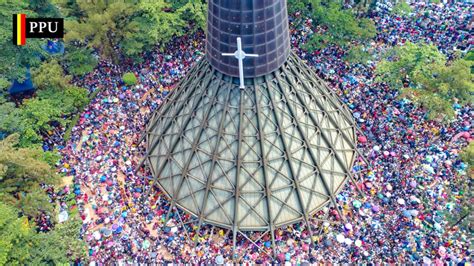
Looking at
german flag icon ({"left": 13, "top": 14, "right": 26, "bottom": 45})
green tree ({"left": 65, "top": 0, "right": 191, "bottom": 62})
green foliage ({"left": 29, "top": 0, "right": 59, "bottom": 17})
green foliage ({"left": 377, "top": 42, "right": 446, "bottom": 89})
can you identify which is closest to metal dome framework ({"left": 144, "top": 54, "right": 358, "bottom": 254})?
green foliage ({"left": 377, "top": 42, "right": 446, "bottom": 89})

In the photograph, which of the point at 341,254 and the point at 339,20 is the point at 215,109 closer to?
the point at 341,254

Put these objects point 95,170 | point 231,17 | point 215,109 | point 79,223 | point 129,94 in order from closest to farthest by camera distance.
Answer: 1. point 231,17
2. point 215,109
3. point 79,223
4. point 95,170
5. point 129,94

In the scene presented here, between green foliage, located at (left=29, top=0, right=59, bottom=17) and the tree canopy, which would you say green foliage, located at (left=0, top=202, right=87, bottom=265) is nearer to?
the tree canopy

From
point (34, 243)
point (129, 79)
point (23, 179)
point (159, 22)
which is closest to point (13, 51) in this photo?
point (129, 79)

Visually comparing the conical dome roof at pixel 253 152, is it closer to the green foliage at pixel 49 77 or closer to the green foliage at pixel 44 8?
the green foliage at pixel 49 77

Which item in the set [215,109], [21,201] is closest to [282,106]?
[215,109]

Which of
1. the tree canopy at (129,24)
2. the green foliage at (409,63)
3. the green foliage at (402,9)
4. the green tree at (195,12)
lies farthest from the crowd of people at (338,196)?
the green foliage at (402,9)
